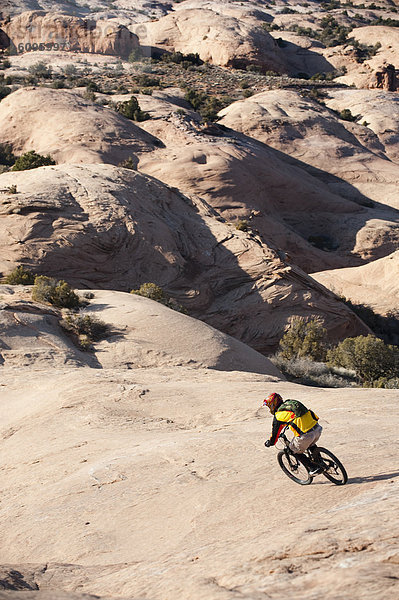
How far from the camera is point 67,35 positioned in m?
59.6

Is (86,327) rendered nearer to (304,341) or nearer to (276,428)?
(304,341)

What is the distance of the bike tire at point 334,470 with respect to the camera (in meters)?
6.02

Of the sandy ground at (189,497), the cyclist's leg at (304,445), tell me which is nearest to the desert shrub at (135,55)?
the sandy ground at (189,497)

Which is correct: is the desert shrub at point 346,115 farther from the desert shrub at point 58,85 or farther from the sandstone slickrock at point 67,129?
the desert shrub at point 58,85

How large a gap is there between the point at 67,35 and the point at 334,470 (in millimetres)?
63235

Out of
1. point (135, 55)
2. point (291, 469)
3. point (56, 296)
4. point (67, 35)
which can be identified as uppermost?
point (67, 35)

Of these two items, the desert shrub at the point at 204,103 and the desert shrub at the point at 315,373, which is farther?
the desert shrub at the point at 204,103

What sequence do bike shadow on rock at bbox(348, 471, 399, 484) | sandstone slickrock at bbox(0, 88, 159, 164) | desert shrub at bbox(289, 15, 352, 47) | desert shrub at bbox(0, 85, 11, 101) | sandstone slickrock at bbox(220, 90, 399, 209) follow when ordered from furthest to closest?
desert shrub at bbox(289, 15, 352, 47) < sandstone slickrock at bbox(220, 90, 399, 209) < desert shrub at bbox(0, 85, 11, 101) < sandstone slickrock at bbox(0, 88, 159, 164) < bike shadow on rock at bbox(348, 471, 399, 484)

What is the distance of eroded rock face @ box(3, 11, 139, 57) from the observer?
196ft

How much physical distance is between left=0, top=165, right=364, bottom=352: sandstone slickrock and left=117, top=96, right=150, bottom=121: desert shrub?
14.0 meters

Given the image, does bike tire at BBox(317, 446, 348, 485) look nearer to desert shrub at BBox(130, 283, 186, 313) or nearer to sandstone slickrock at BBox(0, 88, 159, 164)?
desert shrub at BBox(130, 283, 186, 313)

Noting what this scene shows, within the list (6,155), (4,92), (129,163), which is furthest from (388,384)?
(4,92)

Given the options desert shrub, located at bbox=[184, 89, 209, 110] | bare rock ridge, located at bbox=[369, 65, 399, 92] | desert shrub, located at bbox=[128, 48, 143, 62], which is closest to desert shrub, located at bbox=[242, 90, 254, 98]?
desert shrub, located at bbox=[184, 89, 209, 110]

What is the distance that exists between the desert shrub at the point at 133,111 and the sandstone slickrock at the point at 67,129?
107 cm
